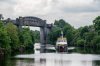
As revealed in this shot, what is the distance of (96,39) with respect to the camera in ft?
546

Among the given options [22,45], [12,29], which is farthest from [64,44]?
[12,29]

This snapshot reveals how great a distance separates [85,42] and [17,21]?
30.3 meters

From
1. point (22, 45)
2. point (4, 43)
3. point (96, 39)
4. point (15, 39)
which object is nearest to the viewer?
point (4, 43)

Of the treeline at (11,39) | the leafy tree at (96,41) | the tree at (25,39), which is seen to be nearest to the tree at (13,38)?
the treeline at (11,39)

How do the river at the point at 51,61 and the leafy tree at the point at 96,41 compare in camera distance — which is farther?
the leafy tree at the point at 96,41

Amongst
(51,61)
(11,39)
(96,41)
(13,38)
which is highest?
(13,38)

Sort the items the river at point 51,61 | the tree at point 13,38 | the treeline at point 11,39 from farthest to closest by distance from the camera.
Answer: the tree at point 13,38
the treeline at point 11,39
the river at point 51,61

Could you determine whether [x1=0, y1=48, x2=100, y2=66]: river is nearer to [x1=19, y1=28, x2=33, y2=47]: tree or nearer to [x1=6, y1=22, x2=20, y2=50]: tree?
[x1=6, y1=22, x2=20, y2=50]: tree

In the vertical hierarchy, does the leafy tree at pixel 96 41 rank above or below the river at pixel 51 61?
above

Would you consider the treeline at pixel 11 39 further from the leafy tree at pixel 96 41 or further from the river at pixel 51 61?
the leafy tree at pixel 96 41

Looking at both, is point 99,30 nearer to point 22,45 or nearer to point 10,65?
point 22,45

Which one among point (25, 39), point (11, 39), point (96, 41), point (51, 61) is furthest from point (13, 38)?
point (96, 41)

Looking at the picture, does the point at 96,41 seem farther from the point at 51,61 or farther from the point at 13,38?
the point at 51,61

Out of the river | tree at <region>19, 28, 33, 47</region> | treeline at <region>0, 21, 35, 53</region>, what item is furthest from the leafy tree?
the river
